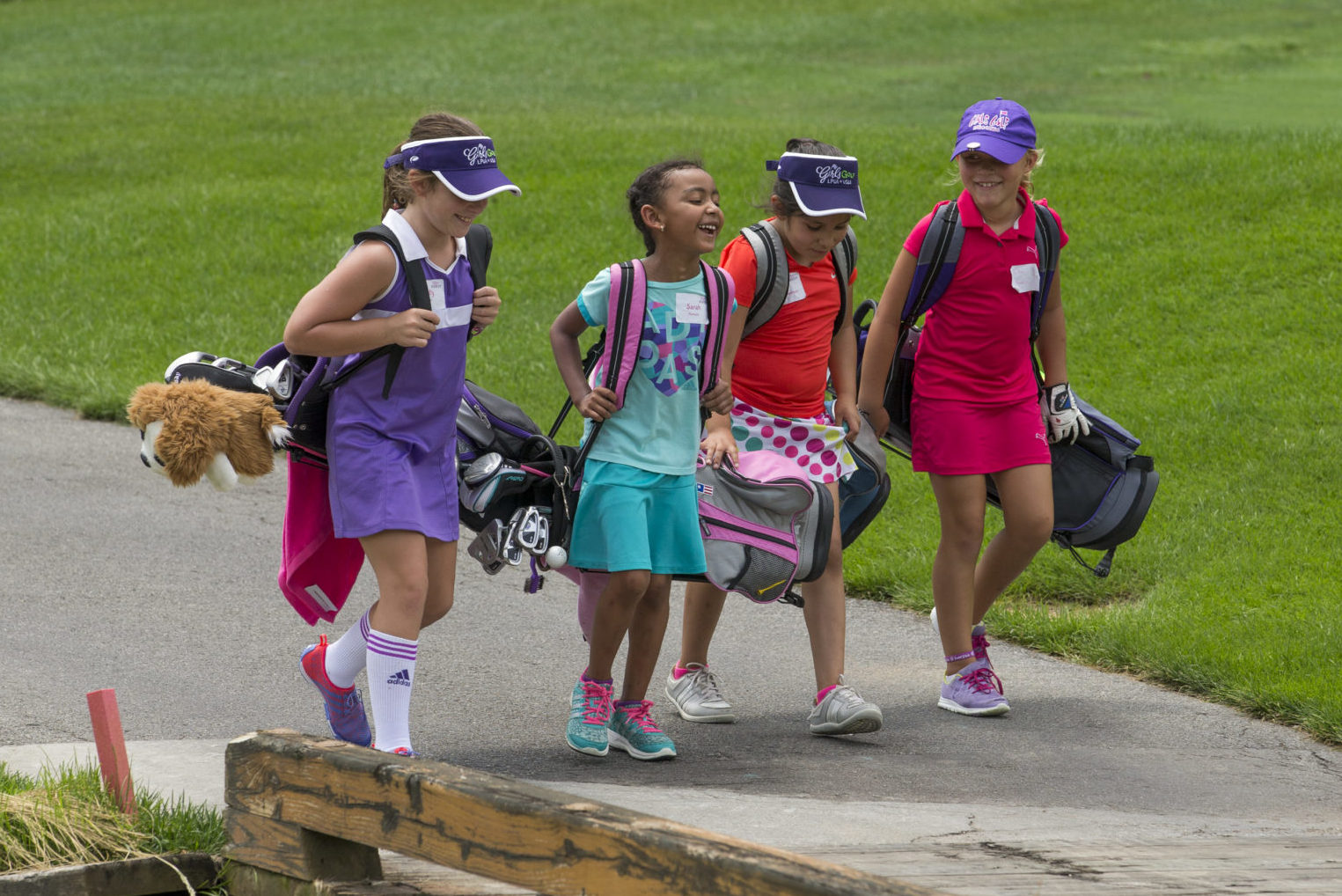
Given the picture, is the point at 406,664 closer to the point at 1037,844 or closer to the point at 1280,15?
the point at 1037,844

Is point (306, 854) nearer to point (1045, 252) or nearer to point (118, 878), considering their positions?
point (118, 878)

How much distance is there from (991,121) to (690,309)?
1.30 meters

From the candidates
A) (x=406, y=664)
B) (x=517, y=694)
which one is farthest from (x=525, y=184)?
(x=406, y=664)

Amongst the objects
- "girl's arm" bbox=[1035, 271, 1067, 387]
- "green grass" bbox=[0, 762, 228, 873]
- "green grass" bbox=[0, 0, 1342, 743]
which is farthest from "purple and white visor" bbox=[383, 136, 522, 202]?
"green grass" bbox=[0, 0, 1342, 743]

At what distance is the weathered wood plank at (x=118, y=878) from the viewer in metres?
3.70

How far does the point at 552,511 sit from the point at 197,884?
4.80 ft

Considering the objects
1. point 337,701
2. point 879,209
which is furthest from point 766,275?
point 879,209

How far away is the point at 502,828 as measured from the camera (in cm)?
320

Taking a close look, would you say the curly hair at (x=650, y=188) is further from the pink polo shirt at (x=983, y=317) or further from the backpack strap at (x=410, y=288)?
the pink polo shirt at (x=983, y=317)

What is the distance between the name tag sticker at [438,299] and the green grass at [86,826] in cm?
143

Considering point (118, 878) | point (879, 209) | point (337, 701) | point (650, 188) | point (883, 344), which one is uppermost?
point (879, 209)

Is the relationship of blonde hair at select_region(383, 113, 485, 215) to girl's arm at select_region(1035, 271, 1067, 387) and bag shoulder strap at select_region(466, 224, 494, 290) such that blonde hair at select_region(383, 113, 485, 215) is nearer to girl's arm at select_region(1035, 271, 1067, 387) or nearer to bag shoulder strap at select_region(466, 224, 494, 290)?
bag shoulder strap at select_region(466, 224, 494, 290)

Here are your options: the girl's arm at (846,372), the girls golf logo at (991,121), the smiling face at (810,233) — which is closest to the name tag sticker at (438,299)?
the smiling face at (810,233)

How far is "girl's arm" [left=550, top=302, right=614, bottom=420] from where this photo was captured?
4773 mm
